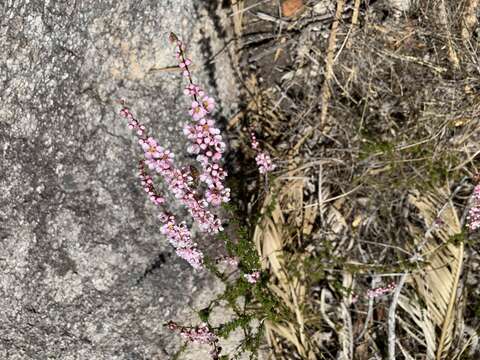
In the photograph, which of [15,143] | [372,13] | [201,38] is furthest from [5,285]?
[372,13]

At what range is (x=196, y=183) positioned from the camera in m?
2.05

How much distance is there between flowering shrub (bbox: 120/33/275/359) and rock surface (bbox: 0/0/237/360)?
18 centimetres

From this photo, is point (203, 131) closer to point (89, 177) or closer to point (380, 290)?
point (89, 177)

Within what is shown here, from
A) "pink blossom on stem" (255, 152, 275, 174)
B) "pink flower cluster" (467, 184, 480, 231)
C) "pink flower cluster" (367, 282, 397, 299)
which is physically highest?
"pink blossom on stem" (255, 152, 275, 174)

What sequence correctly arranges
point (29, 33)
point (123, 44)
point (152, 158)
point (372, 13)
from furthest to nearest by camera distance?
1. point (372, 13)
2. point (123, 44)
3. point (29, 33)
4. point (152, 158)

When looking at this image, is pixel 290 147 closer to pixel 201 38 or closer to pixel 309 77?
pixel 309 77

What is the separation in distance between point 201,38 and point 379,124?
95cm

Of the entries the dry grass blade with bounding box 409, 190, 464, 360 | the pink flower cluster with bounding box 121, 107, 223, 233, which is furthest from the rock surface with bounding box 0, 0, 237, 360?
the dry grass blade with bounding box 409, 190, 464, 360

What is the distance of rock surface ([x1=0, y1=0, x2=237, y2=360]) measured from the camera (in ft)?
7.55

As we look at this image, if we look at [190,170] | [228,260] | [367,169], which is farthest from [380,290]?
[190,170]

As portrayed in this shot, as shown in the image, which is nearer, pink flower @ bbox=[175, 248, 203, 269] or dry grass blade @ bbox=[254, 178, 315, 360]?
pink flower @ bbox=[175, 248, 203, 269]

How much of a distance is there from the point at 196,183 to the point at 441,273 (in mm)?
1306

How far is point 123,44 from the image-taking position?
2.39 meters

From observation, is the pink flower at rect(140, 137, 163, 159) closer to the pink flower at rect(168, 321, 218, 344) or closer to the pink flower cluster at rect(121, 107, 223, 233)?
the pink flower cluster at rect(121, 107, 223, 233)
